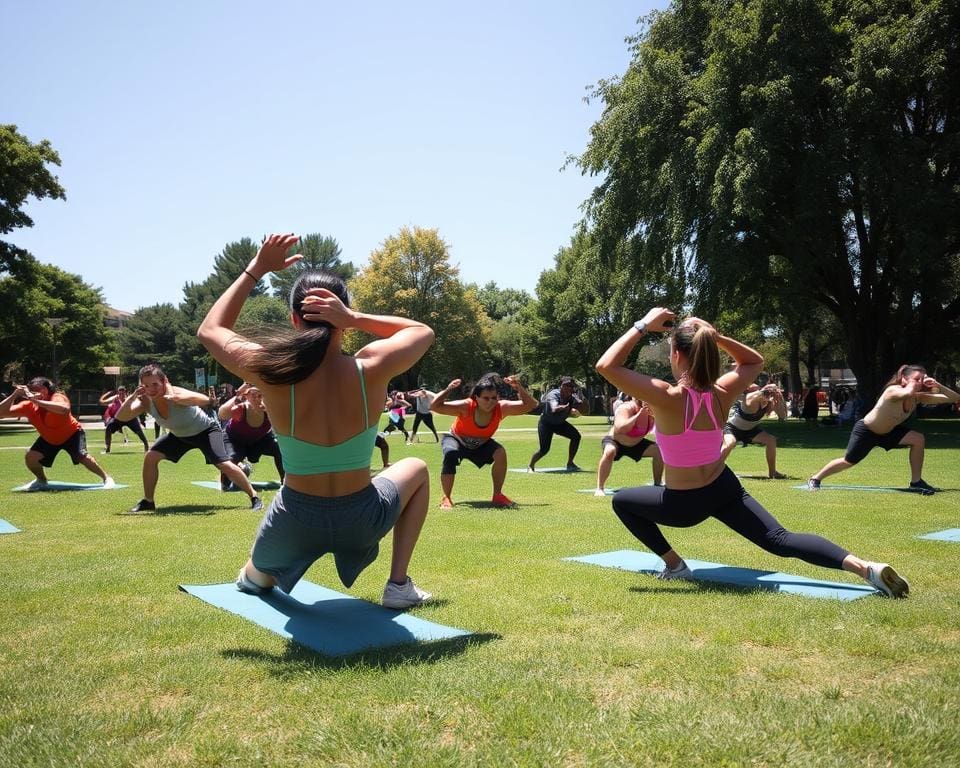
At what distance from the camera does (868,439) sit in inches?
395

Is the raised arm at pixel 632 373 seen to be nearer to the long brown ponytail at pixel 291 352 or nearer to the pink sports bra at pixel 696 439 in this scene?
the pink sports bra at pixel 696 439

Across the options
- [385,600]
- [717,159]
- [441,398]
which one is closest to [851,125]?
[717,159]

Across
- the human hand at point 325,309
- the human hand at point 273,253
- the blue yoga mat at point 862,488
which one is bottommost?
the blue yoga mat at point 862,488

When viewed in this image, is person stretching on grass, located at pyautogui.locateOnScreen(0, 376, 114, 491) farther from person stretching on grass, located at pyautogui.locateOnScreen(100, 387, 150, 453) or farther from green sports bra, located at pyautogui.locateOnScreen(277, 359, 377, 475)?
green sports bra, located at pyautogui.locateOnScreen(277, 359, 377, 475)

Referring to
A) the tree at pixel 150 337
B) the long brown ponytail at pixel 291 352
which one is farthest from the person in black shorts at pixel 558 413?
the tree at pixel 150 337

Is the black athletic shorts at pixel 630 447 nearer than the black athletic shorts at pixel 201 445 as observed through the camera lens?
No

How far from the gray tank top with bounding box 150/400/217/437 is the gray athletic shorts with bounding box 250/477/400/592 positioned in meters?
5.50

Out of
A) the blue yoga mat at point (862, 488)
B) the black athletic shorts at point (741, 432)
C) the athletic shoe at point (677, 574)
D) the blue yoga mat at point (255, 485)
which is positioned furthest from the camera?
the black athletic shorts at point (741, 432)

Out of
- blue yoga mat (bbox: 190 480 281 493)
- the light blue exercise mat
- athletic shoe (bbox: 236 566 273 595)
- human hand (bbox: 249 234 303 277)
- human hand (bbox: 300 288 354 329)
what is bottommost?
the light blue exercise mat

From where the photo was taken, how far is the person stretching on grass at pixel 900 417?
962 cm

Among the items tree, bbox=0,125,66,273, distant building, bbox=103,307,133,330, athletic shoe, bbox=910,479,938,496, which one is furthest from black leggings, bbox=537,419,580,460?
distant building, bbox=103,307,133,330

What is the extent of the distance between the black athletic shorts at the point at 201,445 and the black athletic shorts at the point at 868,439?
7.71 m

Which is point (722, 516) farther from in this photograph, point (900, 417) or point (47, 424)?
point (47, 424)

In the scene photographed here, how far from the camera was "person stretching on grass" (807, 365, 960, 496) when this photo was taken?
9.62m
